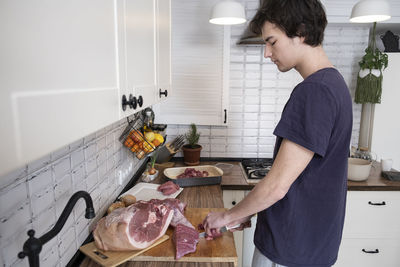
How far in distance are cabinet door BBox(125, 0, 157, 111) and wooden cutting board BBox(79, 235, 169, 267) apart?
57 cm

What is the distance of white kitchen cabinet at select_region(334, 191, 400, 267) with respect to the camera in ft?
6.95

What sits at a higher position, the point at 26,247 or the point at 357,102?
A: the point at 357,102

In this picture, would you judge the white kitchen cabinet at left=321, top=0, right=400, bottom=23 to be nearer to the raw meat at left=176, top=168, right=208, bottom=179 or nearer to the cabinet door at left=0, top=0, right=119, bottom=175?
the raw meat at left=176, top=168, right=208, bottom=179

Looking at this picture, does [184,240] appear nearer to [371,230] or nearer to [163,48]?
[163,48]

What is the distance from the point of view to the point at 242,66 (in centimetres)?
266

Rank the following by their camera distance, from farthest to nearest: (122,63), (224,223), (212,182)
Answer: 1. (212,182)
2. (224,223)
3. (122,63)

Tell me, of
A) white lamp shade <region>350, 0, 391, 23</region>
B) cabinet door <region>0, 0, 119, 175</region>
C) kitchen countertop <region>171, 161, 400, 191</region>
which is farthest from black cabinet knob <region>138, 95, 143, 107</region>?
white lamp shade <region>350, 0, 391, 23</region>

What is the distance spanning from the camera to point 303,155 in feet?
3.24

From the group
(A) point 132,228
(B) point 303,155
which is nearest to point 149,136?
(A) point 132,228

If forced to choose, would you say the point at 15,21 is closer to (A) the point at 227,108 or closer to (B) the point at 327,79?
(B) the point at 327,79

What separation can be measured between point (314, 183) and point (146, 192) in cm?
107

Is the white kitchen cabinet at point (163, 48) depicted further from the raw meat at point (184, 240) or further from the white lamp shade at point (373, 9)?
the white lamp shade at point (373, 9)

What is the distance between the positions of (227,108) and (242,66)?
0.41 metres

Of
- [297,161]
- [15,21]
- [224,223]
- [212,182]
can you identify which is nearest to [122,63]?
[15,21]
